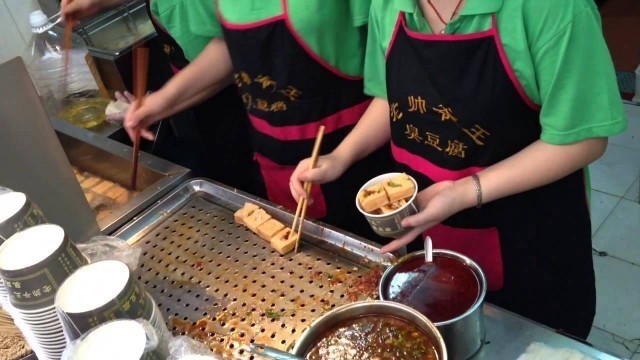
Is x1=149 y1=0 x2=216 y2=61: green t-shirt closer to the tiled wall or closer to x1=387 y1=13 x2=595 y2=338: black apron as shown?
x1=387 y1=13 x2=595 y2=338: black apron

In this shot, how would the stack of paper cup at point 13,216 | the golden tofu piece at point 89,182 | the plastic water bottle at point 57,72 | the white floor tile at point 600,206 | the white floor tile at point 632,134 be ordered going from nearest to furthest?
the stack of paper cup at point 13,216 → the golden tofu piece at point 89,182 → the plastic water bottle at point 57,72 → the white floor tile at point 600,206 → the white floor tile at point 632,134

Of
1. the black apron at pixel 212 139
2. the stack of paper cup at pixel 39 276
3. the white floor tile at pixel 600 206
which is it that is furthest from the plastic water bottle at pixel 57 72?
the white floor tile at pixel 600 206

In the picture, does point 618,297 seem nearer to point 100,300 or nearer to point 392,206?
point 392,206

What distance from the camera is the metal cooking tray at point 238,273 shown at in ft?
3.84

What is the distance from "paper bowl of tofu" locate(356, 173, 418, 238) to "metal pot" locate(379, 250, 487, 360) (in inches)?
4.8

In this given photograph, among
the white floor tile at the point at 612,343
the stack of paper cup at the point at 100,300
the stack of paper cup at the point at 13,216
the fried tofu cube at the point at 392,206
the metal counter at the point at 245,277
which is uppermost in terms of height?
the stack of paper cup at the point at 13,216

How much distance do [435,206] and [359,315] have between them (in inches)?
12.8

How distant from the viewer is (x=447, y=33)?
1.22m

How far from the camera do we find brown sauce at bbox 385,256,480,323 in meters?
1.00

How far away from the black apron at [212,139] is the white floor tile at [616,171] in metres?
1.82

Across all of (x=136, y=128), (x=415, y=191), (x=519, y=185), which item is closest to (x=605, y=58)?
(x=519, y=185)

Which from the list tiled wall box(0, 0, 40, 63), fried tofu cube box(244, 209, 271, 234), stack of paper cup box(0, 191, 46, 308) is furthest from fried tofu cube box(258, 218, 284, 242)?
tiled wall box(0, 0, 40, 63)

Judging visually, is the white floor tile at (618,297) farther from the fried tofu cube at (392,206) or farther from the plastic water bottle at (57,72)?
the plastic water bottle at (57,72)

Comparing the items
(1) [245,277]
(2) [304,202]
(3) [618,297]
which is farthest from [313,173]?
(3) [618,297]
